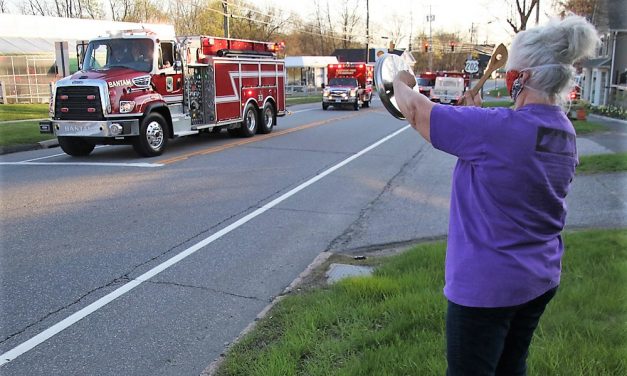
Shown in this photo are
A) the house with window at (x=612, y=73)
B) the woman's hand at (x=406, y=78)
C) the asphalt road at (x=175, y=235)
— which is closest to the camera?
the woman's hand at (x=406, y=78)

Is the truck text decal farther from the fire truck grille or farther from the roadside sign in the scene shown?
the roadside sign

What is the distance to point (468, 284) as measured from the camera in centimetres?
207

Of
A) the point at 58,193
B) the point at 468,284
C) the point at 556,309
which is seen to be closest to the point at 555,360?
the point at 556,309

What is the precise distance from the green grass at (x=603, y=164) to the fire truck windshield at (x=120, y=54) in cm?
968

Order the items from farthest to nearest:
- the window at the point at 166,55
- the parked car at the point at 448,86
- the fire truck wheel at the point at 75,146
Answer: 1. the parked car at the point at 448,86
2. the window at the point at 166,55
3. the fire truck wheel at the point at 75,146

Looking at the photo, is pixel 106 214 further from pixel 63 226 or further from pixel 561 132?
pixel 561 132

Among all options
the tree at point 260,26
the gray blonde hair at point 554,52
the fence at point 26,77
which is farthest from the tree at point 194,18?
the gray blonde hair at point 554,52

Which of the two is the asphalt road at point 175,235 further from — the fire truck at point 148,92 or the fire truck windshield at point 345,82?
the fire truck windshield at point 345,82

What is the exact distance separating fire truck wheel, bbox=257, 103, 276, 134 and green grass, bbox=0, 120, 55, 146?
20.5ft

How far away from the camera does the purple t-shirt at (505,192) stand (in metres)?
2.00

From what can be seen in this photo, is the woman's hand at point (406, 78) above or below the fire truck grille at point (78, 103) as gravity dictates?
above

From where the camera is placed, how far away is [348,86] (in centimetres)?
3180

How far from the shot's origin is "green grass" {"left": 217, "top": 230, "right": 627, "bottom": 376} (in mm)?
3277

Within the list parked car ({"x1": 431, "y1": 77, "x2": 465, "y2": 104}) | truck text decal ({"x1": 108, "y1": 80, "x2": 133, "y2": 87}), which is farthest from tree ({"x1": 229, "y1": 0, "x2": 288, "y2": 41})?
truck text decal ({"x1": 108, "y1": 80, "x2": 133, "y2": 87})
